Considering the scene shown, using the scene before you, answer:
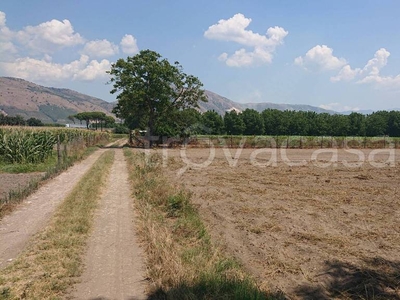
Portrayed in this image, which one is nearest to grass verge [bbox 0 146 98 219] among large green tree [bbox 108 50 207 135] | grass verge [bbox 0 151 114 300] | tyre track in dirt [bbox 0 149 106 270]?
tyre track in dirt [bbox 0 149 106 270]

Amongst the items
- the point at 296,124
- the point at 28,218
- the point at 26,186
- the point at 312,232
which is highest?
the point at 296,124

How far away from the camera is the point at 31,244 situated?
574 centimetres

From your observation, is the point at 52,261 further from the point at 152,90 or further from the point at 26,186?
the point at 152,90

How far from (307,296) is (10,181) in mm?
12135

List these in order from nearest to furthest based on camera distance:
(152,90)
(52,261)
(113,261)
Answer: (52,261) < (113,261) < (152,90)

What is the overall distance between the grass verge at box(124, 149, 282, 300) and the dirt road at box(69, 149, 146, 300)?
0.21m

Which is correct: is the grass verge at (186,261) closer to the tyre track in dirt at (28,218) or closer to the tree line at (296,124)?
the tyre track in dirt at (28,218)

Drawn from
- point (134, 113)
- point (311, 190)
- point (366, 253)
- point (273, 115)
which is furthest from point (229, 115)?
point (366, 253)

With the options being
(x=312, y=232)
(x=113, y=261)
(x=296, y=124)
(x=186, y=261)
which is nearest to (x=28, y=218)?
(x=113, y=261)

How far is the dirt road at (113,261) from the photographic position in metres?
4.13

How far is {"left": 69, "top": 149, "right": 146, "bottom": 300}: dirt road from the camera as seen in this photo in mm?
4129

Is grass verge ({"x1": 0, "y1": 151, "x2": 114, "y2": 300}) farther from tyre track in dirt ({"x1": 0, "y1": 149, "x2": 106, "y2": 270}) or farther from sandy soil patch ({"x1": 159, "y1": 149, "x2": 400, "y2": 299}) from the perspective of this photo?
sandy soil patch ({"x1": 159, "y1": 149, "x2": 400, "y2": 299})

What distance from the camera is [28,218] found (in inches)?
296

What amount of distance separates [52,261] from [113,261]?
35.1 inches
